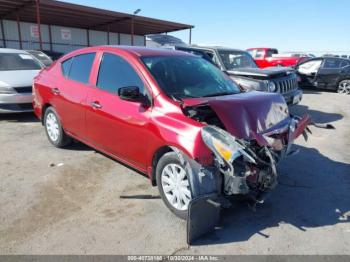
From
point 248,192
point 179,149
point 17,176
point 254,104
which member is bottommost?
point 17,176

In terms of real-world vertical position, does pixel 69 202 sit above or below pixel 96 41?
below

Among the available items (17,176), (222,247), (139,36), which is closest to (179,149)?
(222,247)

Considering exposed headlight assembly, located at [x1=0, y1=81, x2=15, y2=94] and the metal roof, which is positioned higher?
the metal roof

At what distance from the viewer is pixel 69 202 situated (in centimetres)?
375

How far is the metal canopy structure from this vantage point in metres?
18.3

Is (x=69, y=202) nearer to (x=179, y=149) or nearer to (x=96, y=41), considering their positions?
(x=179, y=149)

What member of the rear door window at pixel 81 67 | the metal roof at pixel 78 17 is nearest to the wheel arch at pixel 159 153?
the rear door window at pixel 81 67

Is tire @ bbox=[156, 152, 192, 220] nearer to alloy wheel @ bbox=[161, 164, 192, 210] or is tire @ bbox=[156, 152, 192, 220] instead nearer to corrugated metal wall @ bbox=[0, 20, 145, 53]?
alloy wheel @ bbox=[161, 164, 192, 210]

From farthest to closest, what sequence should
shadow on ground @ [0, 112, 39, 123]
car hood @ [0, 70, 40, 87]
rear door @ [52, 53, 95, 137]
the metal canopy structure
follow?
the metal canopy structure < shadow on ground @ [0, 112, 39, 123] < car hood @ [0, 70, 40, 87] < rear door @ [52, 53, 95, 137]

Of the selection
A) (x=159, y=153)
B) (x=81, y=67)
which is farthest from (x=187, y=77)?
(x=81, y=67)

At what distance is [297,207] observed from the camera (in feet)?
12.2

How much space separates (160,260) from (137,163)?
4.37 feet

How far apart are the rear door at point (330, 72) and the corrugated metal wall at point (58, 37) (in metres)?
20.7

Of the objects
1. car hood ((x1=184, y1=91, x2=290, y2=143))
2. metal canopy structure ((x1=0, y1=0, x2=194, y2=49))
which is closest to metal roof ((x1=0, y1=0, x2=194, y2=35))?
metal canopy structure ((x1=0, y1=0, x2=194, y2=49))
